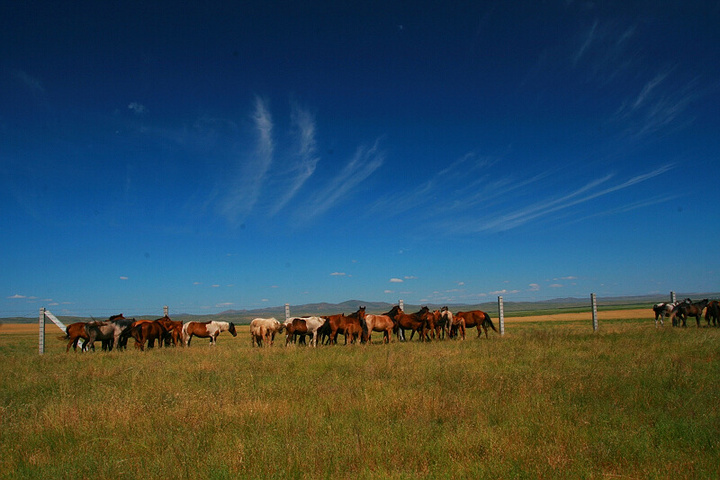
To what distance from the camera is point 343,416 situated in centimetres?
592

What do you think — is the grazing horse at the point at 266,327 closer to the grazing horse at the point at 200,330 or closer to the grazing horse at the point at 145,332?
the grazing horse at the point at 200,330

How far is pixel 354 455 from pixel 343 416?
1.48 metres

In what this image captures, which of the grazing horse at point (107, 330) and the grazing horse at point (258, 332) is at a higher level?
the grazing horse at point (107, 330)

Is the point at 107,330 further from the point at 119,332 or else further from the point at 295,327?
the point at 295,327

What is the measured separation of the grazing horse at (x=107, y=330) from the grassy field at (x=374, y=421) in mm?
6735

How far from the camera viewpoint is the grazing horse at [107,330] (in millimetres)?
16750

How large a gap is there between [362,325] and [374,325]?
2.32 feet

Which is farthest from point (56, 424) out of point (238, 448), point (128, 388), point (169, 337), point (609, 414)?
point (169, 337)

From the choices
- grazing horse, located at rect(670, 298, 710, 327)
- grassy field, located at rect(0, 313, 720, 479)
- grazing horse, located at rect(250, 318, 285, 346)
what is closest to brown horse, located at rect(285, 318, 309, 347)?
grazing horse, located at rect(250, 318, 285, 346)

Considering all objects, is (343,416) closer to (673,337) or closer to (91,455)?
(91,455)

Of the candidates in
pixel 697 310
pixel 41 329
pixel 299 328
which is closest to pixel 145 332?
pixel 41 329

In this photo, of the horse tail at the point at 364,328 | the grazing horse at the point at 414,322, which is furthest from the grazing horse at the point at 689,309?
the horse tail at the point at 364,328

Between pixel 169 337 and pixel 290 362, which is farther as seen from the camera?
pixel 169 337

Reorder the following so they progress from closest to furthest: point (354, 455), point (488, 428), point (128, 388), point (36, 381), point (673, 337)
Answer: point (354, 455) → point (488, 428) → point (128, 388) → point (36, 381) → point (673, 337)
